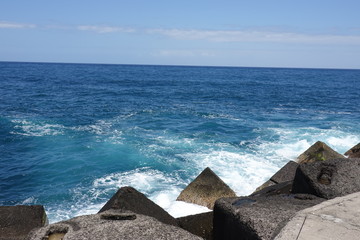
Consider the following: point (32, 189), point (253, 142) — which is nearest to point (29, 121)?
point (32, 189)

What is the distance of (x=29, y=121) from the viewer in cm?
2352

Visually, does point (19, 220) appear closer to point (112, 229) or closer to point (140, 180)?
point (112, 229)

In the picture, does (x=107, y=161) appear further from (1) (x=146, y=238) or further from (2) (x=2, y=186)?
(1) (x=146, y=238)

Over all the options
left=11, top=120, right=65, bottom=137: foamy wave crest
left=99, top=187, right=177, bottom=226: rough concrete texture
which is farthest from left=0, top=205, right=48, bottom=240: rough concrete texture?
left=11, top=120, right=65, bottom=137: foamy wave crest

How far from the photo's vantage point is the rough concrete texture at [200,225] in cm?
697

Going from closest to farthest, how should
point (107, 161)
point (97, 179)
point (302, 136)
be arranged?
point (97, 179) → point (107, 161) → point (302, 136)

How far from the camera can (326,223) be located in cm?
491

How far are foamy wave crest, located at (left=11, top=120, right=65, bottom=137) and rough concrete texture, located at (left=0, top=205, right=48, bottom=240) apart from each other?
43.1ft

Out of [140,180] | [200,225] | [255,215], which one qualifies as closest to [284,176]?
[200,225]

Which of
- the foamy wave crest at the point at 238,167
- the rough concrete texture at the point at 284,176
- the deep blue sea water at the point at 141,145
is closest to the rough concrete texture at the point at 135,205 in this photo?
the deep blue sea water at the point at 141,145

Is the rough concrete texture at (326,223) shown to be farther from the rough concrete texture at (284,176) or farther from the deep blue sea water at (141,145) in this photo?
the deep blue sea water at (141,145)

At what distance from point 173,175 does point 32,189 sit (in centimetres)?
560

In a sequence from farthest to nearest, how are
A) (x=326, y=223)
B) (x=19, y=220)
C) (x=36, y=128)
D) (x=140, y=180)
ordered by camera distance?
(x=36, y=128) → (x=140, y=180) → (x=19, y=220) → (x=326, y=223)

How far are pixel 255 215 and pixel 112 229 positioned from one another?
2152 millimetres
